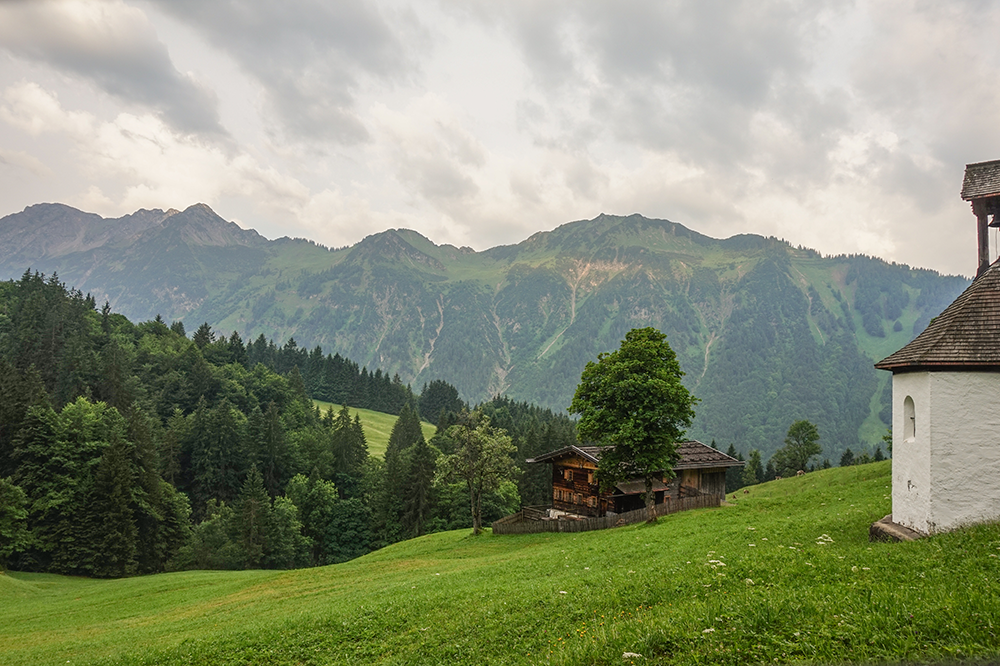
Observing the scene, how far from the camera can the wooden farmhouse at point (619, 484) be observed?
167 feet

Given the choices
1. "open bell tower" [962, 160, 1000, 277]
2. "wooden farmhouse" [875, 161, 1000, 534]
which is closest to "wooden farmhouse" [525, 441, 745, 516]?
"open bell tower" [962, 160, 1000, 277]

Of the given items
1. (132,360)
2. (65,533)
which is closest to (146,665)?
(65,533)

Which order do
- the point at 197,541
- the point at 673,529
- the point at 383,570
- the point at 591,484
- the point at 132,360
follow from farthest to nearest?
1. the point at 132,360
2. the point at 197,541
3. the point at 591,484
4. the point at 383,570
5. the point at 673,529

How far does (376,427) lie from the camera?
152 metres

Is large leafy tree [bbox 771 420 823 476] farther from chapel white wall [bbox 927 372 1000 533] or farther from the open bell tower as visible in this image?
chapel white wall [bbox 927 372 1000 533]

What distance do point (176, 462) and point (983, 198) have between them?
324 feet

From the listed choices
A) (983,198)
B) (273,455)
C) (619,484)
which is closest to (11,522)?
(273,455)

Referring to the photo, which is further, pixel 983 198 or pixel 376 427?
pixel 376 427

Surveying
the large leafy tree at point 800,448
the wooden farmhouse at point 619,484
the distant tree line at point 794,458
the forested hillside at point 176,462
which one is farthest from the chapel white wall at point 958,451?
the large leafy tree at point 800,448

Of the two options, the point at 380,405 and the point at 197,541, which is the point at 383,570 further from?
the point at 380,405

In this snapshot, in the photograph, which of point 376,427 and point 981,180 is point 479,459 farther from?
point 376,427

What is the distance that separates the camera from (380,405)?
181375 millimetres

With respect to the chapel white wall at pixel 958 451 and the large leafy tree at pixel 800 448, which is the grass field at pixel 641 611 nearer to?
the chapel white wall at pixel 958 451

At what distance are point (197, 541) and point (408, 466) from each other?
2808cm
